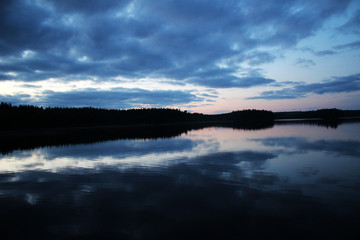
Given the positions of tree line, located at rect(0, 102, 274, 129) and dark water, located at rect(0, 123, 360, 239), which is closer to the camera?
dark water, located at rect(0, 123, 360, 239)

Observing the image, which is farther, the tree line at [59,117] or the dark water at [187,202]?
the tree line at [59,117]

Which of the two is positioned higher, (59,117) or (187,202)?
(59,117)

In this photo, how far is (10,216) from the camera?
9453 millimetres

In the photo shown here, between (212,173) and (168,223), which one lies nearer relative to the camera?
(168,223)

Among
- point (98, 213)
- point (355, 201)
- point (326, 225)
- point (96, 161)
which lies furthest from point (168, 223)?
point (96, 161)

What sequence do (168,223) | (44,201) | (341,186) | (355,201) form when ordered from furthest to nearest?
(341,186) → (44,201) → (355,201) → (168,223)

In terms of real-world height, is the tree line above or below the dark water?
above

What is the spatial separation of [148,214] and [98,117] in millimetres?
157400

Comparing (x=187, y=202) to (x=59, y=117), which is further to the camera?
(x=59, y=117)

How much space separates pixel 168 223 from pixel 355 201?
9.03m

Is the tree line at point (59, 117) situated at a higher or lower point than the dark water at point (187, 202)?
higher

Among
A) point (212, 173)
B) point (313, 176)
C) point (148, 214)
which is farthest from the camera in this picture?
point (212, 173)

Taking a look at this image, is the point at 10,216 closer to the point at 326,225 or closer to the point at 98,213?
the point at 98,213

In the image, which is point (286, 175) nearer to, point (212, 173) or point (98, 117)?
point (212, 173)
